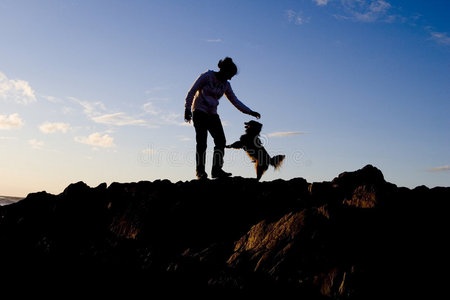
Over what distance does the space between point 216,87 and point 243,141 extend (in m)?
1.51

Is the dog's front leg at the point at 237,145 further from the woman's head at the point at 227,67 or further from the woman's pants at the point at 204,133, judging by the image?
the woman's head at the point at 227,67

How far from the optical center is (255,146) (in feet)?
31.6

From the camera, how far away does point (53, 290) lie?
663 cm

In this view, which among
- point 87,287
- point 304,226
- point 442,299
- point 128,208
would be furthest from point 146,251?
point 442,299

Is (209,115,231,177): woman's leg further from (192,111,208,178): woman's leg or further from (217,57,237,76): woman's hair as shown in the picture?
(217,57,237,76): woman's hair

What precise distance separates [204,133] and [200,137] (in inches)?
4.4

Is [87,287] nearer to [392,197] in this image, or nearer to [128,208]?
[128,208]

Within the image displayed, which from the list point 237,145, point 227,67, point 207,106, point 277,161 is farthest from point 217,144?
point 277,161

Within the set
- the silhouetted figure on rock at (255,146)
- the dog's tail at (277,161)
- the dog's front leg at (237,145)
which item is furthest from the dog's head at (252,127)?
the dog's tail at (277,161)

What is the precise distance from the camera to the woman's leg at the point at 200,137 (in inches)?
335

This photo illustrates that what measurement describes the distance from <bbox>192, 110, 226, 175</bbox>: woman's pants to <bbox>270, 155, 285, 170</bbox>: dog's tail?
1594 millimetres

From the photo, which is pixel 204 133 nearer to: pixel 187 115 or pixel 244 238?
pixel 187 115

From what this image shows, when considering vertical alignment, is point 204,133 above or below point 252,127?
below

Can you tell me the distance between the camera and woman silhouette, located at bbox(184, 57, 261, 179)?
850 cm
